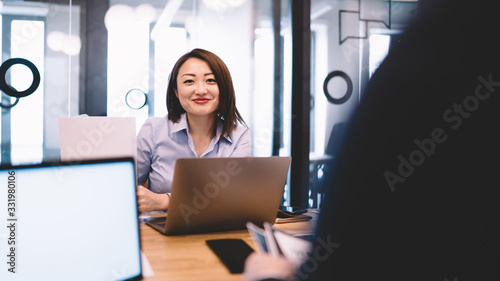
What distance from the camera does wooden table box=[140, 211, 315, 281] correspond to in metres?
0.86

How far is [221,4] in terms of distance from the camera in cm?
327

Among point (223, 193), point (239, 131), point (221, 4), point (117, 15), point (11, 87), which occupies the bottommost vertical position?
point (223, 193)

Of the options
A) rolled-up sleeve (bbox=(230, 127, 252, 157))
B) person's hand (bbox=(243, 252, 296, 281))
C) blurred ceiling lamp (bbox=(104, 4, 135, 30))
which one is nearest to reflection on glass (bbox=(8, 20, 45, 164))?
blurred ceiling lamp (bbox=(104, 4, 135, 30))

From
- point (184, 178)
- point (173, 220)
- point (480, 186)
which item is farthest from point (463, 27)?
point (173, 220)

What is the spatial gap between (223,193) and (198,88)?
38.7 inches

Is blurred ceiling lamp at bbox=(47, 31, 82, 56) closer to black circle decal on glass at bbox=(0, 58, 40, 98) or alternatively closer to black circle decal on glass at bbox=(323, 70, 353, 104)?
black circle decal on glass at bbox=(0, 58, 40, 98)

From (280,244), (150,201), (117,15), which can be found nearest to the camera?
(280,244)

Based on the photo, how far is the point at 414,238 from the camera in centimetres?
43

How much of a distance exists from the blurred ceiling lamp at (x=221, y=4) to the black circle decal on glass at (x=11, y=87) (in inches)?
56.1

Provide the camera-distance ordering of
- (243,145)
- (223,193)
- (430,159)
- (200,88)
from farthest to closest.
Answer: (243,145) < (200,88) < (223,193) < (430,159)

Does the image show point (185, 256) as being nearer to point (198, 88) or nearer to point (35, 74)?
point (198, 88)

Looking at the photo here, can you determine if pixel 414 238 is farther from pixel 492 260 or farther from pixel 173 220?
pixel 173 220

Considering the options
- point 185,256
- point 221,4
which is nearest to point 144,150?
point 185,256

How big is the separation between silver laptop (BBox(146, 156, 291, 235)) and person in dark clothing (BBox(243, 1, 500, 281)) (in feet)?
2.13
